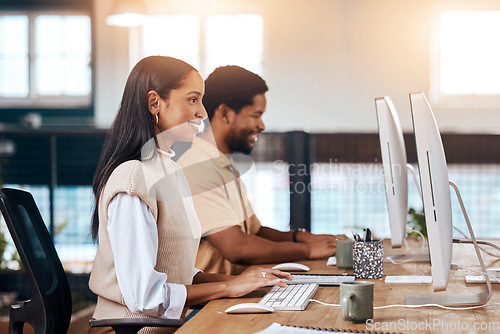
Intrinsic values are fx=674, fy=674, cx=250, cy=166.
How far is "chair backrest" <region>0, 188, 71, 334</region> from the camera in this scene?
1.46m

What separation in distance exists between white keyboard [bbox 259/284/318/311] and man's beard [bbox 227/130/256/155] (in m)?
0.79

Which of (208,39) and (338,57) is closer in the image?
(338,57)

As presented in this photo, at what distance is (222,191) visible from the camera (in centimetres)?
198

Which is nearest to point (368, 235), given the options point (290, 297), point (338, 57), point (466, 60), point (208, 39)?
point (290, 297)

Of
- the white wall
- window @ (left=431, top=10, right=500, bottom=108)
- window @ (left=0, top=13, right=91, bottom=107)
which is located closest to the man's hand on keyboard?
the white wall

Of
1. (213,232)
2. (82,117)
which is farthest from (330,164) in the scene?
(213,232)

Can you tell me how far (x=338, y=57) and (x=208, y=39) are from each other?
126 cm

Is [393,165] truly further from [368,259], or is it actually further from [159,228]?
[159,228]

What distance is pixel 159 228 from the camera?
4.61 feet

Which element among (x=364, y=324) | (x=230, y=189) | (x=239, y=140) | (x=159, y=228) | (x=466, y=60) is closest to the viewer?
(x=364, y=324)

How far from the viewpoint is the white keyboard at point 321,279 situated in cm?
155

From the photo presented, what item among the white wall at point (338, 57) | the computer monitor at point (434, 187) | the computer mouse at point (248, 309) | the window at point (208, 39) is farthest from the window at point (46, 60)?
the computer monitor at point (434, 187)

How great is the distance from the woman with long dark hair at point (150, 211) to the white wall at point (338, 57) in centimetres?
485

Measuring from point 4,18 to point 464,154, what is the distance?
455 cm
